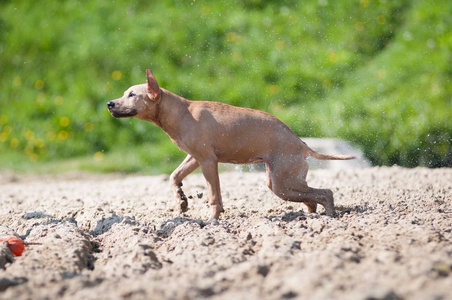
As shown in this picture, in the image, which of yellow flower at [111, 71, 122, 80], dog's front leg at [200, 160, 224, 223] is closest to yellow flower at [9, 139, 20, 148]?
yellow flower at [111, 71, 122, 80]

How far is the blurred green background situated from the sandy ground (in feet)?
12.6

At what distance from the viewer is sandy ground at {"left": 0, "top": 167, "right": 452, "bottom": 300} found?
106 inches

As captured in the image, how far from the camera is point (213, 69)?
474 inches

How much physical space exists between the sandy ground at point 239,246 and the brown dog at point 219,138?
1.14 ft

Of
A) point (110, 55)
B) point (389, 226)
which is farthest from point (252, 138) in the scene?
point (110, 55)

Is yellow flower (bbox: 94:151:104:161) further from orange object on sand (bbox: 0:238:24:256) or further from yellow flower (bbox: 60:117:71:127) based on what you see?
orange object on sand (bbox: 0:238:24:256)

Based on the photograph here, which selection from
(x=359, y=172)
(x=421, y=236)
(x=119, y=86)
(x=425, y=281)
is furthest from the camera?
(x=119, y=86)

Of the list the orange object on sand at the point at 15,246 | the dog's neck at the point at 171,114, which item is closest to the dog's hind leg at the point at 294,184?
the dog's neck at the point at 171,114

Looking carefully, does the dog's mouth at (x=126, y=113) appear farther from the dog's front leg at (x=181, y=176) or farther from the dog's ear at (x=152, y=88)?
the dog's front leg at (x=181, y=176)

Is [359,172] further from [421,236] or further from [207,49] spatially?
[207,49]

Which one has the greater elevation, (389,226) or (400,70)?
(400,70)

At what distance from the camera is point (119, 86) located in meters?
12.0

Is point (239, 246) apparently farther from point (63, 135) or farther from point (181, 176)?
point (63, 135)

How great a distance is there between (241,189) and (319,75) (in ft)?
17.9
